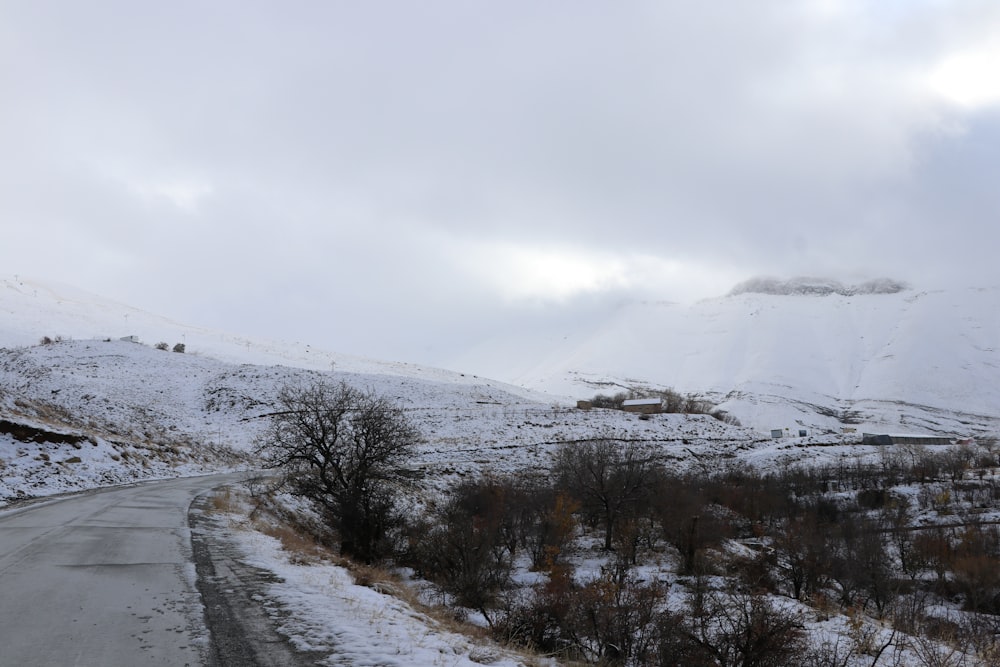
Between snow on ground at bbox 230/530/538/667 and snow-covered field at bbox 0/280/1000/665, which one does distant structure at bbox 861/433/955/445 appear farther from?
snow on ground at bbox 230/530/538/667

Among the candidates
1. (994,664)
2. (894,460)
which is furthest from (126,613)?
(894,460)

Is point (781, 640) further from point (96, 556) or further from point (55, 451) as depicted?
point (55, 451)

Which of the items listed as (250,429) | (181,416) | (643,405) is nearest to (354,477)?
(250,429)

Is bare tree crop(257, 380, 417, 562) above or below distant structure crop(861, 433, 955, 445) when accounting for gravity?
below

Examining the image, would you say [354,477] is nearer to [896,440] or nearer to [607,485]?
[607,485]

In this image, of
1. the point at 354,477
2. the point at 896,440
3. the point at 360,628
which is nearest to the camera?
the point at 360,628

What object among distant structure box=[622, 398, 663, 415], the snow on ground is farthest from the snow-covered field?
distant structure box=[622, 398, 663, 415]

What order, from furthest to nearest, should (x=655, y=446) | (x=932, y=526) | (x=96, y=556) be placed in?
(x=655, y=446)
(x=932, y=526)
(x=96, y=556)

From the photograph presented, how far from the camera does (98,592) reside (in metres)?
8.86

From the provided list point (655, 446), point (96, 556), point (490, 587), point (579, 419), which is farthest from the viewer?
point (579, 419)

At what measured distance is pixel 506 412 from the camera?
75938 millimetres

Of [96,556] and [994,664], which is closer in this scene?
[96,556]

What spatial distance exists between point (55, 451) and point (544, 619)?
77.1 feet

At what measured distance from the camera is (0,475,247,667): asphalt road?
→ 6676 millimetres
